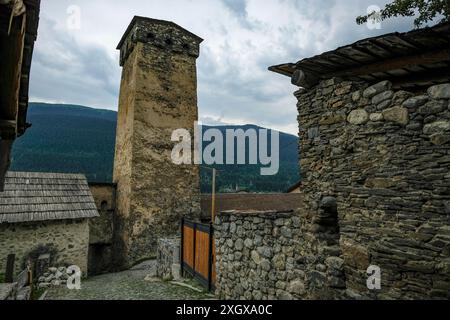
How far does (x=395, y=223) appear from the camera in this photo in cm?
300

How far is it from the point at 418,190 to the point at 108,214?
47.9 feet

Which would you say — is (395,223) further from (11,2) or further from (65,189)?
(65,189)

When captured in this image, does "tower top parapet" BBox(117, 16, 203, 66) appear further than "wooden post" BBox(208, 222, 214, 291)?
Yes

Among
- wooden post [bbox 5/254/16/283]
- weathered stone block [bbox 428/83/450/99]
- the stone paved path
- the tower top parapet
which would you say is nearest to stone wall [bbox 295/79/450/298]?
weathered stone block [bbox 428/83/450/99]

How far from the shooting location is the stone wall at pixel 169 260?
9.18 metres

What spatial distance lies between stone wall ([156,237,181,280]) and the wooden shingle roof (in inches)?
138

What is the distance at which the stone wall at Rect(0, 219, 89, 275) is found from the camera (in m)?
9.97

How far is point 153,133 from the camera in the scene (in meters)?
14.6

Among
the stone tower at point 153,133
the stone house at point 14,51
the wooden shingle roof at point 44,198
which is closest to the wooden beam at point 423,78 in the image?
the stone house at point 14,51

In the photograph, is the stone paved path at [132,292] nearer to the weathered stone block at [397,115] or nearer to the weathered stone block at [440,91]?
the weathered stone block at [397,115]

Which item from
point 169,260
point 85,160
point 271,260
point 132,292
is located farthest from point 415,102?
point 85,160

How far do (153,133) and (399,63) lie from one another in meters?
12.6

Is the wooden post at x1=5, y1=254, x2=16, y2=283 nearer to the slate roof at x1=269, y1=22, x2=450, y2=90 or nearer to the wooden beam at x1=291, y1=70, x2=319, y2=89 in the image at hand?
the wooden beam at x1=291, y1=70, x2=319, y2=89

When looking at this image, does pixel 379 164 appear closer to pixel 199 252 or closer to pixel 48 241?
pixel 199 252
